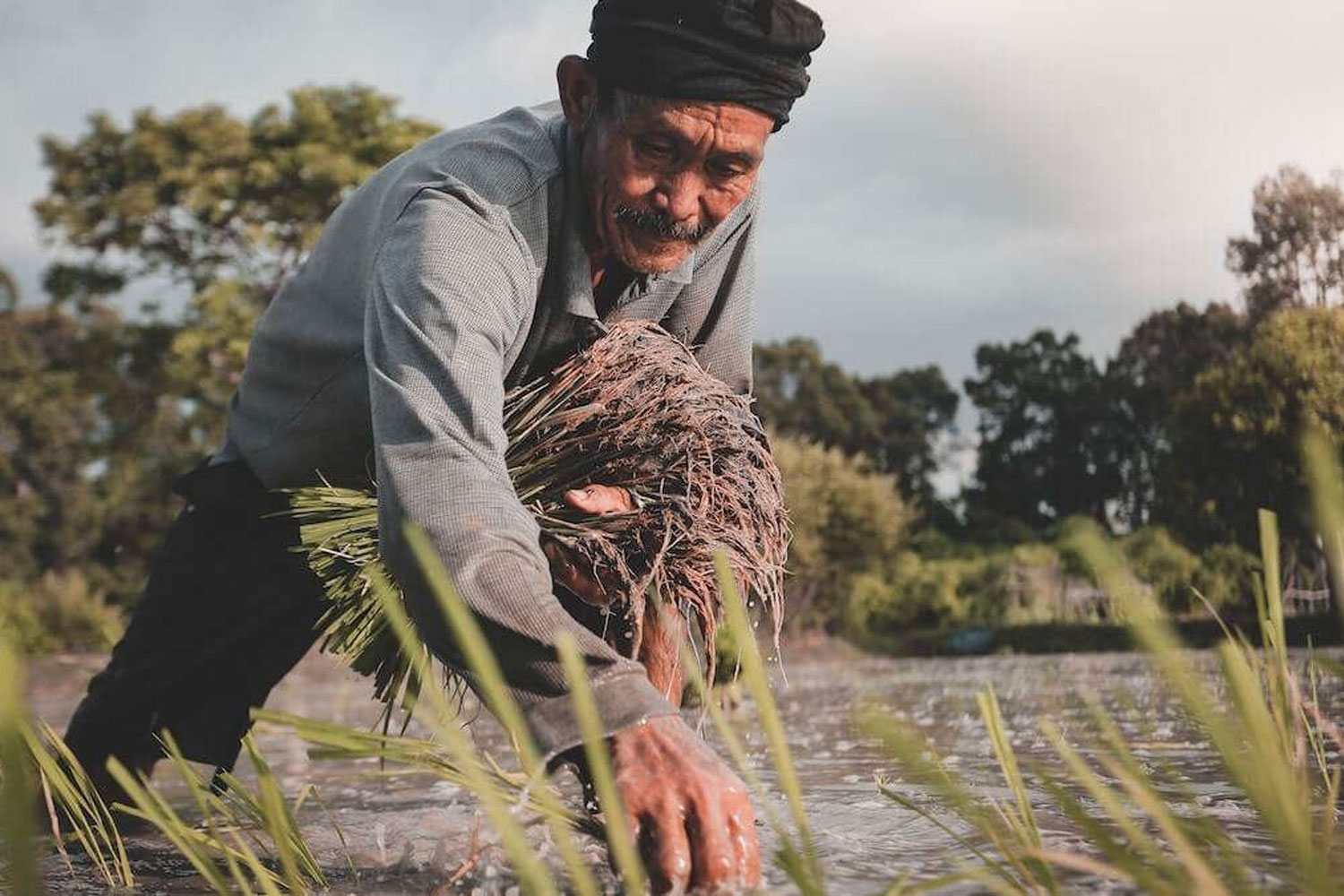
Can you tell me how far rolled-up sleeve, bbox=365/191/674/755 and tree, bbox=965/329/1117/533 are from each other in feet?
150

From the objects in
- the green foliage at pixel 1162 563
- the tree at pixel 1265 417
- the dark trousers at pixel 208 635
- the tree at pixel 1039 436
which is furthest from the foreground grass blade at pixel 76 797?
the tree at pixel 1039 436

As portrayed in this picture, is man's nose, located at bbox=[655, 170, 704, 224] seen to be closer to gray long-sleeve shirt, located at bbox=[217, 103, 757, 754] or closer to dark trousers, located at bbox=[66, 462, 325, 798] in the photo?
gray long-sleeve shirt, located at bbox=[217, 103, 757, 754]

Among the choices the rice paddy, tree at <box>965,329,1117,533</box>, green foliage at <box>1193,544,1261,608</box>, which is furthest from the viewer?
tree at <box>965,329,1117,533</box>

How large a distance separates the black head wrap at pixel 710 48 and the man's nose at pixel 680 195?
0.15m

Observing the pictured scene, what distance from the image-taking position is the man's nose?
225 cm

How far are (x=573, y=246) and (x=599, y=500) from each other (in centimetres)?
48

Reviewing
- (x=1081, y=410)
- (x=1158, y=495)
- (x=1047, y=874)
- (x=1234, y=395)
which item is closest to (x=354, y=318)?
(x=1047, y=874)

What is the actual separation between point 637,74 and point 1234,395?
22939 mm

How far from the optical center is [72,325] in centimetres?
3434

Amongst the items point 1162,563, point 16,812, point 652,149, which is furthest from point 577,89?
point 1162,563

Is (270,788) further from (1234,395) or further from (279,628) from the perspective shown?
(1234,395)

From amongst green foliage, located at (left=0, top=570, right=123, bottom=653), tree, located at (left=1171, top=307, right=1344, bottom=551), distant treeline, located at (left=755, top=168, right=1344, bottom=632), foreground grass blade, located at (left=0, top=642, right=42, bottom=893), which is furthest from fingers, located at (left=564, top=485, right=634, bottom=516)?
tree, located at (left=1171, top=307, right=1344, bottom=551)

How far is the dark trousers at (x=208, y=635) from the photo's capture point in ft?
9.95

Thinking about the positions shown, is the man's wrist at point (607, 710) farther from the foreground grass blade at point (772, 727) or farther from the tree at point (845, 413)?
the tree at point (845, 413)
